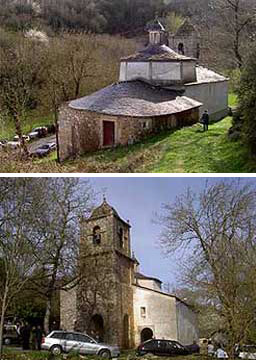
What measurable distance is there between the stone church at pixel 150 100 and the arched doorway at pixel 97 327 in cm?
141

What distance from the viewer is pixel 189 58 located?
4.18 meters

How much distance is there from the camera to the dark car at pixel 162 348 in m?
2.37

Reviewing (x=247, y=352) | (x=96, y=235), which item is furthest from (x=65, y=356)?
(x=247, y=352)

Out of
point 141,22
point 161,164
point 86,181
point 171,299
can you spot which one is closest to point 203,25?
point 141,22

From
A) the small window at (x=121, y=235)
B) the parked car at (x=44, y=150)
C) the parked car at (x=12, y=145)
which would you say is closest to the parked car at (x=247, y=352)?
the small window at (x=121, y=235)

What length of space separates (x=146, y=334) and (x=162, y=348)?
88 millimetres

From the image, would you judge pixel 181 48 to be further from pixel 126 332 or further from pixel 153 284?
pixel 126 332

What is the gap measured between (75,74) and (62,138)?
821 millimetres

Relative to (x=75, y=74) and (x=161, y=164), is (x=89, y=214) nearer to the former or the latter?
(x=161, y=164)

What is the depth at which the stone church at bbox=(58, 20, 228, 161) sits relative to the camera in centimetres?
364

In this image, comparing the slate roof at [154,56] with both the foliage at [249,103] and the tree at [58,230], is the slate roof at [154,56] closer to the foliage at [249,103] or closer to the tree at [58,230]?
the foliage at [249,103]

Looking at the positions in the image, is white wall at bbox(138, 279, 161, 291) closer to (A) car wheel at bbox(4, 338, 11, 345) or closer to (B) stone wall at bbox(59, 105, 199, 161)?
(A) car wheel at bbox(4, 338, 11, 345)

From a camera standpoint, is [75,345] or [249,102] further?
[249,102]

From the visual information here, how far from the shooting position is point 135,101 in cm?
387
